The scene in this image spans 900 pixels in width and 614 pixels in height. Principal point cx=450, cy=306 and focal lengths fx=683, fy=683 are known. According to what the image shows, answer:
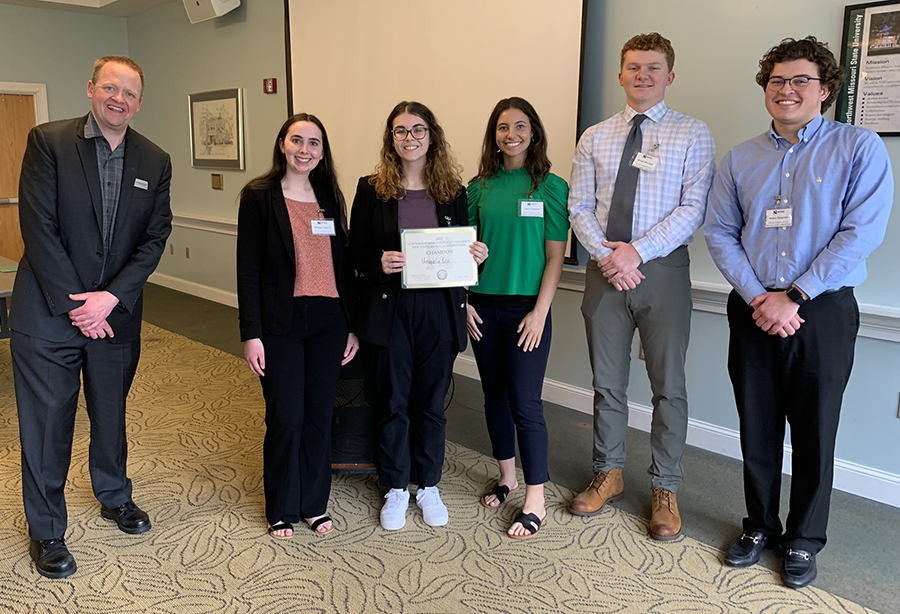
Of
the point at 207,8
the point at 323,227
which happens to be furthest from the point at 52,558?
the point at 207,8

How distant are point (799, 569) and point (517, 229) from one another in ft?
4.84

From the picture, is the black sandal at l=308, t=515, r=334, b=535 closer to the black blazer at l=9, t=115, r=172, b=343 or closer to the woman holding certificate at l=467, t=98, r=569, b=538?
the woman holding certificate at l=467, t=98, r=569, b=538

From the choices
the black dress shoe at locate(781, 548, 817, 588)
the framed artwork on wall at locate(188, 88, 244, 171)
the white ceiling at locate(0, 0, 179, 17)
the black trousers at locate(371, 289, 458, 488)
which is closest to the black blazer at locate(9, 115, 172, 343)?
the black trousers at locate(371, 289, 458, 488)

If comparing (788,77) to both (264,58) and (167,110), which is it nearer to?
(264,58)

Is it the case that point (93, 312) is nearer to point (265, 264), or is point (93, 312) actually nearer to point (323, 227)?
point (265, 264)

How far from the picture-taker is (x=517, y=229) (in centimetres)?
248

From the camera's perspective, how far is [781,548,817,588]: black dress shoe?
7.30 feet

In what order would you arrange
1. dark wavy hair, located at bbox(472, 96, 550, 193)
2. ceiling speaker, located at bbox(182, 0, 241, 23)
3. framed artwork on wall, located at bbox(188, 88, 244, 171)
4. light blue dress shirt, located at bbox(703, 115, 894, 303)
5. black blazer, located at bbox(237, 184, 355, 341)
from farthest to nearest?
framed artwork on wall, located at bbox(188, 88, 244, 171) → ceiling speaker, located at bbox(182, 0, 241, 23) → dark wavy hair, located at bbox(472, 96, 550, 193) → black blazer, located at bbox(237, 184, 355, 341) → light blue dress shirt, located at bbox(703, 115, 894, 303)

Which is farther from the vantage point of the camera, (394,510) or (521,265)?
Answer: (394,510)

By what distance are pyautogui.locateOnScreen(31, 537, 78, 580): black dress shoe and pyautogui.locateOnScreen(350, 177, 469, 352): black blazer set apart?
124 cm

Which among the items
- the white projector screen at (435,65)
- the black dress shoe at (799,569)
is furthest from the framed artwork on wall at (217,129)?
the black dress shoe at (799,569)

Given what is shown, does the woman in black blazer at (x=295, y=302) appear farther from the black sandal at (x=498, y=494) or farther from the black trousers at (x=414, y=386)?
the black sandal at (x=498, y=494)

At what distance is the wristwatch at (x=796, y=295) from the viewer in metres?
2.13

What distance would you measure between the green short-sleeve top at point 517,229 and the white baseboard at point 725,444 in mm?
1371
